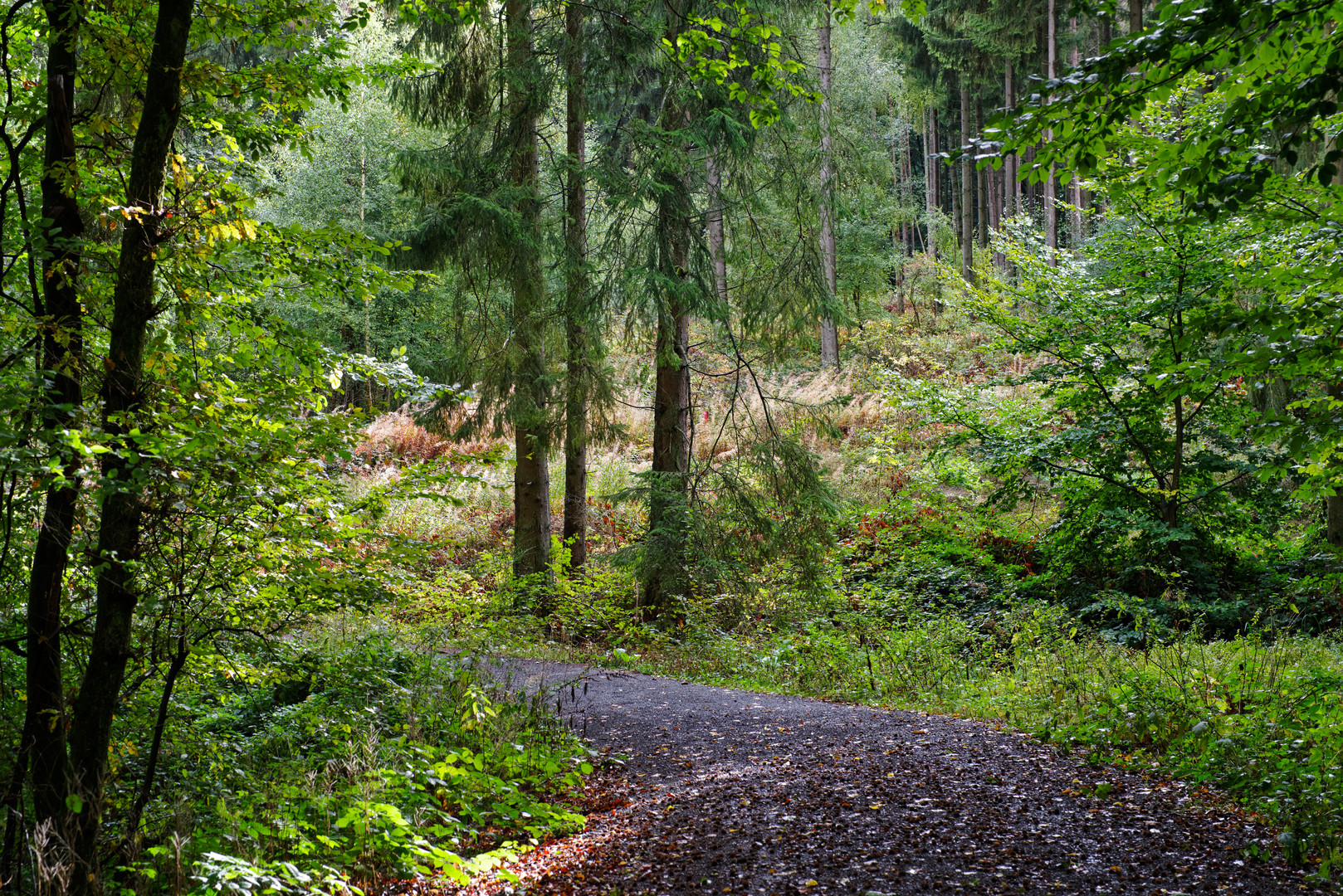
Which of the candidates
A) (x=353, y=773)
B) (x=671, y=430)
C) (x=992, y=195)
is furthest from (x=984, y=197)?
(x=353, y=773)

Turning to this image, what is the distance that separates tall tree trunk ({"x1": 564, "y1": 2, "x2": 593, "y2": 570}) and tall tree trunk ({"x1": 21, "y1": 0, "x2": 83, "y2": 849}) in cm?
582

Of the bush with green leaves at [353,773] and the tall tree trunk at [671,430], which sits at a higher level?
the tall tree trunk at [671,430]

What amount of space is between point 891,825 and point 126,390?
13.4ft

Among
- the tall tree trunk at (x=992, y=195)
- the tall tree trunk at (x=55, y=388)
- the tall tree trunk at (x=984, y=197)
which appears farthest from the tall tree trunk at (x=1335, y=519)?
the tall tree trunk at (x=984, y=197)

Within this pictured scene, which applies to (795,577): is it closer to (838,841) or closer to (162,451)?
(838,841)

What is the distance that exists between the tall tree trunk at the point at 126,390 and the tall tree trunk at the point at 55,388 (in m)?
0.14

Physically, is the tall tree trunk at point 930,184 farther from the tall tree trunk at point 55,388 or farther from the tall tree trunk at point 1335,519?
the tall tree trunk at point 55,388

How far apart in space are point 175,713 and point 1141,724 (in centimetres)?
605

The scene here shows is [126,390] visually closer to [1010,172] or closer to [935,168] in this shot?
[1010,172]

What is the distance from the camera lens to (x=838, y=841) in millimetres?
3869

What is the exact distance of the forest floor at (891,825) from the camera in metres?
3.44

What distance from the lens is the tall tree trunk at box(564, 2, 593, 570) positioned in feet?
31.1

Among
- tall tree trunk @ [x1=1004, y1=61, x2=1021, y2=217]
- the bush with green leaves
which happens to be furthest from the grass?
tall tree trunk @ [x1=1004, y1=61, x2=1021, y2=217]

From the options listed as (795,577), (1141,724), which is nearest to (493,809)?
(1141,724)
